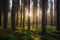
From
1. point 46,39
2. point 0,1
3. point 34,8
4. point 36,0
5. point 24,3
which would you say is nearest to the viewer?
point 46,39

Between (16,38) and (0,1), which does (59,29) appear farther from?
(0,1)

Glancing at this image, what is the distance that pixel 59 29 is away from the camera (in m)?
13.8

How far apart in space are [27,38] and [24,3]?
15293mm

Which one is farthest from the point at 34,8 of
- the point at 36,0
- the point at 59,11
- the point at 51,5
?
the point at 59,11

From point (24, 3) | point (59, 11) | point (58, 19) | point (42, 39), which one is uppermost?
point (24, 3)

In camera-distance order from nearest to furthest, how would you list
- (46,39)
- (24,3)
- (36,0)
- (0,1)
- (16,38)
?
1. (16,38)
2. (46,39)
3. (0,1)
4. (24,3)
5. (36,0)

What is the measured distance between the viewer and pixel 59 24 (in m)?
13.6

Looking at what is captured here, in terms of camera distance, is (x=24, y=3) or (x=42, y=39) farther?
(x=24, y=3)

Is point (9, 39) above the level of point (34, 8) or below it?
below

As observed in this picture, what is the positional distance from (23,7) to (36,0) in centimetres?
366

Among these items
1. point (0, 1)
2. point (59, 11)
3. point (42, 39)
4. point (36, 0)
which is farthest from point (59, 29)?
point (36, 0)

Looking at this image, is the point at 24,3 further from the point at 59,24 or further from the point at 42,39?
the point at 42,39

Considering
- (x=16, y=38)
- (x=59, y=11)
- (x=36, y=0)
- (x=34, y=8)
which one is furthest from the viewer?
(x=34, y=8)

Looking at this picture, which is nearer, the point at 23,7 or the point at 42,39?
the point at 42,39
